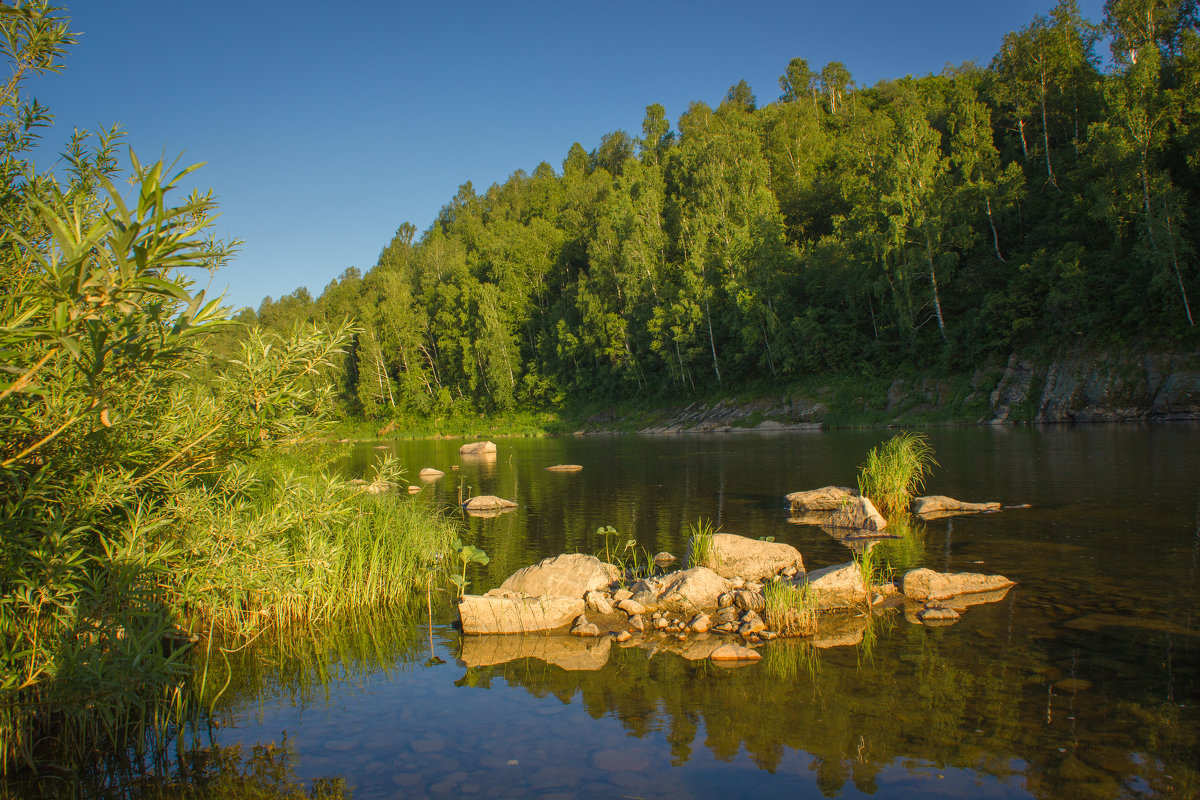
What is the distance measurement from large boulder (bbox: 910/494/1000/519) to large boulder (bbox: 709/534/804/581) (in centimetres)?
677

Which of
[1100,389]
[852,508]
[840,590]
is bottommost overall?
[852,508]

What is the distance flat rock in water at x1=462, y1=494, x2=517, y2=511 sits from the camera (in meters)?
22.9

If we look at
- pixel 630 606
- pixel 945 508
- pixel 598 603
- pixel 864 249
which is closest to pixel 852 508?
pixel 945 508

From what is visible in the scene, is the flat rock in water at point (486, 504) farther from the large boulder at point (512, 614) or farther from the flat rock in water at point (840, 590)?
the flat rock in water at point (840, 590)

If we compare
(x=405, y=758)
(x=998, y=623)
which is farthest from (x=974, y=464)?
(x=405, y=758)

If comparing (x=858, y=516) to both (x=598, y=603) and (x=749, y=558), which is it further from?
(x=598, y=603)

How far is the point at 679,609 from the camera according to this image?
11109 mm

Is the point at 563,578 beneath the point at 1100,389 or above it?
beneath

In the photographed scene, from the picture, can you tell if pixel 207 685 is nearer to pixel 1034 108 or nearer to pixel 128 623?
pixel 128 623

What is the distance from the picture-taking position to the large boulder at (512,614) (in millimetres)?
11008

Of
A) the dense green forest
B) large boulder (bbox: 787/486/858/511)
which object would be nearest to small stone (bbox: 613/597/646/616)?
large boulder (bbox: 787/486/858/511)

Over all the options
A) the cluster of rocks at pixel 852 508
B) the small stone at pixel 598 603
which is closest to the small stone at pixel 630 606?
the small stone at pixel 598 603

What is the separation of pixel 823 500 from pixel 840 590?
8.56 metres

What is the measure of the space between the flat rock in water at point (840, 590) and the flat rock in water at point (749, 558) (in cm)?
159
